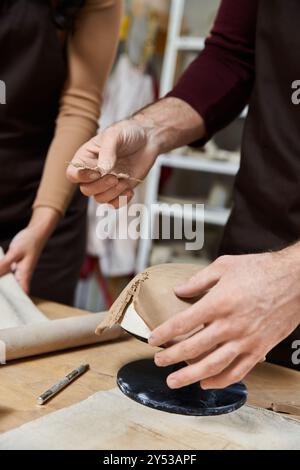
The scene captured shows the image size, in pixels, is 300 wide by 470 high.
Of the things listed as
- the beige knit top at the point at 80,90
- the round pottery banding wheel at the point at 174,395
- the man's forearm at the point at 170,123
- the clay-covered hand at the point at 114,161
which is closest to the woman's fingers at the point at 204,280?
the round pottery banding wheel at the point at 174,395

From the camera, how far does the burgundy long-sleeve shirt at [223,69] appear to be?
1.19 meters

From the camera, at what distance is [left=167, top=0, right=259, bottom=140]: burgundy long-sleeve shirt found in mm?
1193

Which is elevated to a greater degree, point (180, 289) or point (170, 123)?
point (170, 123)

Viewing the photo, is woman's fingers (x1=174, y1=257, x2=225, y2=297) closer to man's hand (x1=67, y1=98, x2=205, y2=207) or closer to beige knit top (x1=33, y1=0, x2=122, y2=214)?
man's hand (x1=67, y1=98, x2=205, y2=207)

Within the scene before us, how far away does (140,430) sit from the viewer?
2.26 ft

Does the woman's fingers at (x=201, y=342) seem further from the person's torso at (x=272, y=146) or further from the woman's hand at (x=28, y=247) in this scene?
the woman's hand at (x=28, y=247)

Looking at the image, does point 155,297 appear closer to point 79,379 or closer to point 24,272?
point 79,379

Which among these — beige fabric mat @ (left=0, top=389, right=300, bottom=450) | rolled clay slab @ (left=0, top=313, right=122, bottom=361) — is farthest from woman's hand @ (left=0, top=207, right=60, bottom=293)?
beige fabric mat @ (left=0, top=389, right=300, bottom=450)

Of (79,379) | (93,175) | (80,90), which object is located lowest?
(79,379)

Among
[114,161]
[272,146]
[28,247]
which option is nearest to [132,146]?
[114,161]

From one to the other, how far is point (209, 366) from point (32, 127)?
0.89 meters

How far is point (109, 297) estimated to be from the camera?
3209 millimetres

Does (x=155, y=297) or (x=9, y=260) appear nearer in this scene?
(x=155, y=297)
